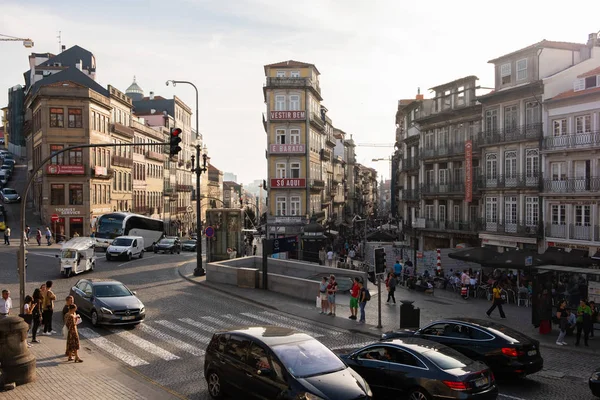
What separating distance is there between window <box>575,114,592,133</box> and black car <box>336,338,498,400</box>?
90.3ft

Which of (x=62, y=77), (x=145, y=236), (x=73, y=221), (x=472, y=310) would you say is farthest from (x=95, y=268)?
(x=62, y=77)

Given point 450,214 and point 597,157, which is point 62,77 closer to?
point 450,214

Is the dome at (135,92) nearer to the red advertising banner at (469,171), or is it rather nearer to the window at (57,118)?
the window at (57,118)

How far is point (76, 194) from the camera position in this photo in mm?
60625

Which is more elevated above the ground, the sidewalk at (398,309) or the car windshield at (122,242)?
the car windshield at (122,242)

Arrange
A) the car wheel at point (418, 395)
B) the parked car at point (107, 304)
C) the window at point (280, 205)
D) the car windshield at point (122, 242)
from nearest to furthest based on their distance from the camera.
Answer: the car wheel at point (418, 395) < the parked car at point (107, 304) < the car windshield at point (122, 242) < the window at point (280, 205)

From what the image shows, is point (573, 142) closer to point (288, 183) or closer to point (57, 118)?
point (288, 183)

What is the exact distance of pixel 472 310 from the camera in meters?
25.0

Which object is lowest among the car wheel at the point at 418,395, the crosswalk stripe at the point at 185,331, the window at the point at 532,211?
the crosswalk stripe at the point at 185,331

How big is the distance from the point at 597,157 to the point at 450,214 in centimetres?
1508

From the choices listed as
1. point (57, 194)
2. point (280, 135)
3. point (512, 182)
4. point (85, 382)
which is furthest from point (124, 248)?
point (512, 182)

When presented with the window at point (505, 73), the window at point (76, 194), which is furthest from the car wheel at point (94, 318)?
the window at point (76, 194)

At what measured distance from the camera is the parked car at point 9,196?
2739 inches

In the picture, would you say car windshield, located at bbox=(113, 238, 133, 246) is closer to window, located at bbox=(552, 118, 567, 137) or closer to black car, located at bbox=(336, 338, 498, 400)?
window, located at bbox=(552, 118, 567, 137)
